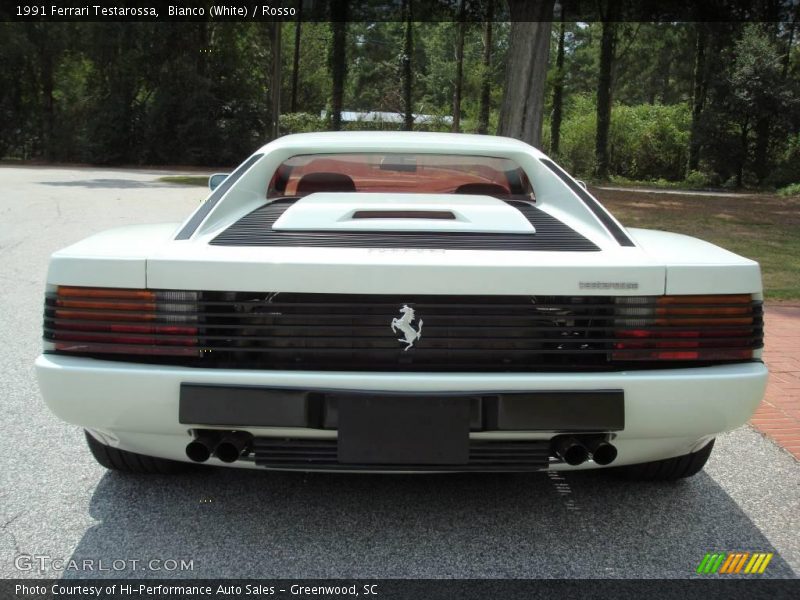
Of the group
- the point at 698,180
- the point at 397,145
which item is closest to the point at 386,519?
the point at 397,145

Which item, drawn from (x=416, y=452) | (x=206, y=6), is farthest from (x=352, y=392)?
(x=206, y=6)

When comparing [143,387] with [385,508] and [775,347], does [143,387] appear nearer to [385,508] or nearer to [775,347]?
[385,508]

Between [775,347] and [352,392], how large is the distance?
427 cm

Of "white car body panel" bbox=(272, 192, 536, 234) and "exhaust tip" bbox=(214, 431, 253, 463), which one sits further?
"white car body panel" bbox=(272, 192, 536, 234)

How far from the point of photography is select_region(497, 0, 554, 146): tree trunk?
14.3 meters

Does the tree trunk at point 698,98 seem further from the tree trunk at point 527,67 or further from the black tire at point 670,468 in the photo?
the black tire at point 670,468

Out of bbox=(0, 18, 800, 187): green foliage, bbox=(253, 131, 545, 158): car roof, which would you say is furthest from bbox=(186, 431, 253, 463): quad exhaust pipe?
bbox=(0, 18, 800, 187): green foliage

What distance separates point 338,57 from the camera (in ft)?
125

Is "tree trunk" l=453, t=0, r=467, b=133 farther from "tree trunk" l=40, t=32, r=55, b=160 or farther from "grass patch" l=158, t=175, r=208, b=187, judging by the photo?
"tree trunk" l=40, t=32, r=55, b=160

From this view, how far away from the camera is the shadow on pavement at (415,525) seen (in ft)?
8.05

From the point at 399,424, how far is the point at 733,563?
1.19 meters

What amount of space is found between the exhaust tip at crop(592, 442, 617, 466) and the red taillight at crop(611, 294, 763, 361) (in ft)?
0.90

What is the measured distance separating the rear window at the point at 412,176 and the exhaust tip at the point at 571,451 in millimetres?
1569

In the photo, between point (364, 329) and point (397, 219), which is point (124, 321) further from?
point (397, 219)
